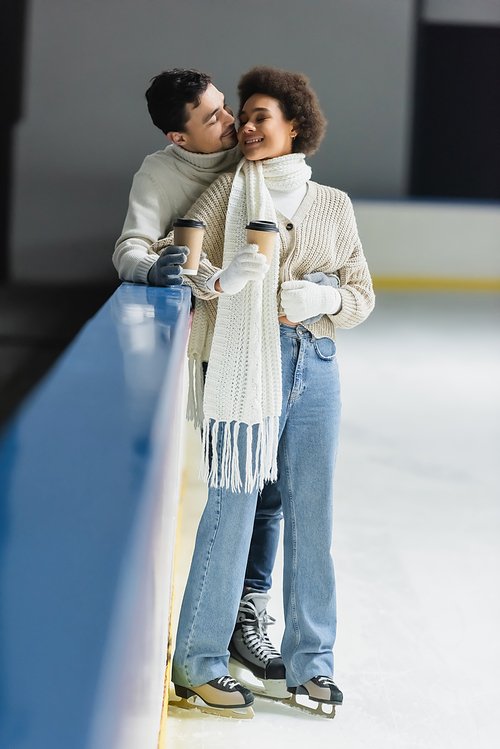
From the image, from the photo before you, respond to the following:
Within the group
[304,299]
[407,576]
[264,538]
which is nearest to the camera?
[304,299]

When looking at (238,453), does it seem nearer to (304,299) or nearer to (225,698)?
(304,299)

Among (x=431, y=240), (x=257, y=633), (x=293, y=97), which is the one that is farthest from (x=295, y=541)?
(x=431, y=240)

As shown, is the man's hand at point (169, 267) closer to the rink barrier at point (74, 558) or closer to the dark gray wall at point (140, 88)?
the rink barrier at point (74, 558)

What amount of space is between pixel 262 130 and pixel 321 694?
4.11 feet

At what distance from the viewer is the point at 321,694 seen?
5.54 ft

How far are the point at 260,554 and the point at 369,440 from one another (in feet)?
6.41

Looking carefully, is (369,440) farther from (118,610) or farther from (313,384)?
(118,610)

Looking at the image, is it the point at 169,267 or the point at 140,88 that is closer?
the point at 169,267

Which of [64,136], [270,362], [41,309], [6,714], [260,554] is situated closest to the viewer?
[6,714]

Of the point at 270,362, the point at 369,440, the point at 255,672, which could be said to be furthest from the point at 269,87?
the point at 369,440

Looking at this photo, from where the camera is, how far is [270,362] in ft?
5.25

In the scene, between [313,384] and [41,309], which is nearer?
[313,384]

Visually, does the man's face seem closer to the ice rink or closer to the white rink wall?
the ice rink

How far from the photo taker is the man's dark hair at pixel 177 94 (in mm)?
1703
